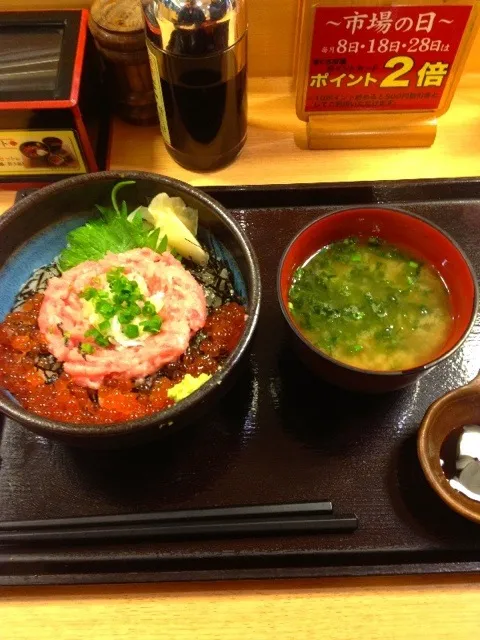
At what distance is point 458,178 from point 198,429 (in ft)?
3.64

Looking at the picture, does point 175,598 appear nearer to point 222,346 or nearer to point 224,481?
point 224,481

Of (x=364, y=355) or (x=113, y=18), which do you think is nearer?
(x=364, y=355)

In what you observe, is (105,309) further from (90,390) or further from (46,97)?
(46,97)

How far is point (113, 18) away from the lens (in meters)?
1.74

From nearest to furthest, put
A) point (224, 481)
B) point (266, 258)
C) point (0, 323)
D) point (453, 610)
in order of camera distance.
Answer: point (453, 610) → point (224, 481) → point (0, 323) → point (266, 258)

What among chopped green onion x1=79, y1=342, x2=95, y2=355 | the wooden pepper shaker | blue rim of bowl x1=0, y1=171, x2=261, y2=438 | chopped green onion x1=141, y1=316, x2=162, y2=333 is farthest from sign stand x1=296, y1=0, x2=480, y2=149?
chopped green onion x1=79, y1=342, x2=95, y2=355

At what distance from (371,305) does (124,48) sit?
109cm

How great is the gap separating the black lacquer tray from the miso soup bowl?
0.15 m

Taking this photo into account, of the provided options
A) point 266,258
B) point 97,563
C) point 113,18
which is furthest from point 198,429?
point 113,18

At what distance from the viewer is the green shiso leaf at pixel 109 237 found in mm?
1581

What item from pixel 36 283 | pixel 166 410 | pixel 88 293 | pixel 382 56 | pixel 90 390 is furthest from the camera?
pixel 382 56

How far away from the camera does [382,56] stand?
170 centimetres

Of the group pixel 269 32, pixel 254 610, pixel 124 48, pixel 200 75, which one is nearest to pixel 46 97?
pixel 124 48

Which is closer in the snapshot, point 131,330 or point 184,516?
point 184,516
